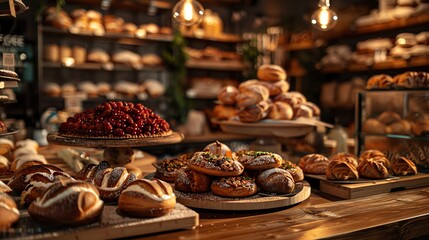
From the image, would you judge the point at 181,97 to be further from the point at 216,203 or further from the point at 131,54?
the point at 216,203

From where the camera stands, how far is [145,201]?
1370 mm

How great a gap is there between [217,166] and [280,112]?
3.64ft

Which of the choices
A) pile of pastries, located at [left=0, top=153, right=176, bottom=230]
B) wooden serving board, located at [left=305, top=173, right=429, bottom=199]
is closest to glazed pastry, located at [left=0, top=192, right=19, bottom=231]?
pile of pastries, located at [left=0, top=153, right=176, bottom=230]

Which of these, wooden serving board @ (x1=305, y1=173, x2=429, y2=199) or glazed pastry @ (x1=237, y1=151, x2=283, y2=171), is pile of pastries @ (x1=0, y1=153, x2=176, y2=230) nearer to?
glazed pastry @ (x1=237, y1=151, x2=283, y2=171)

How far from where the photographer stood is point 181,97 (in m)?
5.71

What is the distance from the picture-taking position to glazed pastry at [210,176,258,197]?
1.67 m

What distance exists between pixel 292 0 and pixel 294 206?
5.85m

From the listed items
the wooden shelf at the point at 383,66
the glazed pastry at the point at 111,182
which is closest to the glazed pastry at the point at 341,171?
the glazed pastry at the point at 111,182

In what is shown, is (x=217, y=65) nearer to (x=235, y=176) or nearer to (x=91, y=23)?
(x=91, y=23)

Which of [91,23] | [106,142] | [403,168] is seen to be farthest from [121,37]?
[403,168]

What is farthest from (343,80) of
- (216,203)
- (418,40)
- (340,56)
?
(216,203)

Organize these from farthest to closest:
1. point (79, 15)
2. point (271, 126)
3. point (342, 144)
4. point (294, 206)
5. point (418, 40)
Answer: point (79, 15) → point (418, 40) → point (342, 144) → point (271, 126) → point (294, 206)

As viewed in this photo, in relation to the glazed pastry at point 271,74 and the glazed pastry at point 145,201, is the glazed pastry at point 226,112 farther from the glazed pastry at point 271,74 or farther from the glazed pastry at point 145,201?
the glazed pastry at point 145,201

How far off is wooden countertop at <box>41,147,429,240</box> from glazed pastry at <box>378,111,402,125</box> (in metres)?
0.79
